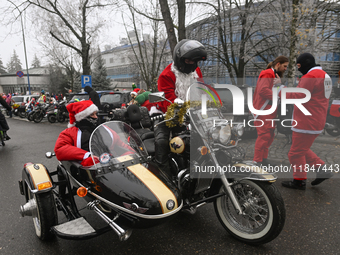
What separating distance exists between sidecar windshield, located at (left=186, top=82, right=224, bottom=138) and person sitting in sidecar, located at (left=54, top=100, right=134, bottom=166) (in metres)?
0.77

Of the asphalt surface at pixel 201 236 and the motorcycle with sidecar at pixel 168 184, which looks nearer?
the motorcycle with sidecar at pixel 168 184

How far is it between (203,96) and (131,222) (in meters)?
1.53

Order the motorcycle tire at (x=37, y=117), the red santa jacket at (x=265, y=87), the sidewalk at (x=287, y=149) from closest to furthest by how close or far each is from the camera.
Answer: the red santa jacket at (x=265, y=87)
the sidewalk at (x=287, y=149)
the motorcycle tire at (x=37, y=117)

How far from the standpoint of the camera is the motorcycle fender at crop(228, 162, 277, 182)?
227 cm

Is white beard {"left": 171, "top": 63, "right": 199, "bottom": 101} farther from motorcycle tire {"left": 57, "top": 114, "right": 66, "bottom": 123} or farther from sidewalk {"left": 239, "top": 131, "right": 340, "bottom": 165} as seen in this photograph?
motorcycle tire {"left": 57, "top": 114, "right": 66, "bottom": 123}

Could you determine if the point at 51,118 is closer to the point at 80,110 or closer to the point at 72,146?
the point at 80,110

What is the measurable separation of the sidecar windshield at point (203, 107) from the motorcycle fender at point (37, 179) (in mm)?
1641

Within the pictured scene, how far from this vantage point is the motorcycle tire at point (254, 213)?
2240 millimetres

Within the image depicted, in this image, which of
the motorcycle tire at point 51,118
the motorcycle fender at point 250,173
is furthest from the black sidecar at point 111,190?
the motorcycle tire at point 51,118

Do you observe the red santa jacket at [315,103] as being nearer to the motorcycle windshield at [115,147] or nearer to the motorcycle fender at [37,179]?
the motorcycle windshield at [115,147]

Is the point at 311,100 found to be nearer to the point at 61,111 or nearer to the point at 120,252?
the point at 120,252

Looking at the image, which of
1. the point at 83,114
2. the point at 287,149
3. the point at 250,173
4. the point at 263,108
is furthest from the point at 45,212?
the point at 287,149

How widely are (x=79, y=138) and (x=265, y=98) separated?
3124 millimetres

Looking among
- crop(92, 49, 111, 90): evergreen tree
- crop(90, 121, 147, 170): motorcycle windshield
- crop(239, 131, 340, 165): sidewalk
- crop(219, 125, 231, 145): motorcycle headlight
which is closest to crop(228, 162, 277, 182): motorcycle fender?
crop(219, 125, 231, 145): motorcycle headlight
